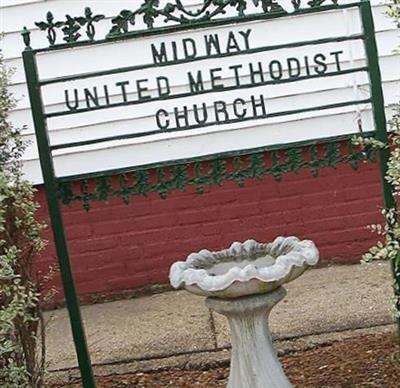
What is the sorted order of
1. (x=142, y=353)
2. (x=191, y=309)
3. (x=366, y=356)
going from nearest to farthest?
(x=366, y=356) < (x=142, y=353) < (x=191, y=309)

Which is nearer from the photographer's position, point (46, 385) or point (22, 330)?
point (22, 330)

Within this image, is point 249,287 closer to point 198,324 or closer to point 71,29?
point 71,29

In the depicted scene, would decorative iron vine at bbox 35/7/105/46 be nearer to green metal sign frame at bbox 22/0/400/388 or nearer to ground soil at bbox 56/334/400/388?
green metal sign frame at bbox 22/0/400/388

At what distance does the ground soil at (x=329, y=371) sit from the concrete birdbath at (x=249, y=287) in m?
0.71

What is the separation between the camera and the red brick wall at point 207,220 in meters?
5.88

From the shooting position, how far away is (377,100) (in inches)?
158

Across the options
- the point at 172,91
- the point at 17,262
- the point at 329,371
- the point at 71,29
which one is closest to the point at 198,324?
the point at 329,371

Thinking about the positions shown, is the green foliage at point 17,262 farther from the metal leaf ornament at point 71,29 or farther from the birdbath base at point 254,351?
the birdbath base at point 254,351

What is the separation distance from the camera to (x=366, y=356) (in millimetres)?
4609

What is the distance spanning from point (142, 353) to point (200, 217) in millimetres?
1213

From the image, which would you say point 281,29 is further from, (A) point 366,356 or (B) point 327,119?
(A) point 366,356

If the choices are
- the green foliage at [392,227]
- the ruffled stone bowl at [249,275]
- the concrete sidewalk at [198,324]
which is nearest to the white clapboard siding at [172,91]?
the concrete sidewalk at [198,324]

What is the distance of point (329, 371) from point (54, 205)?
1.66 m

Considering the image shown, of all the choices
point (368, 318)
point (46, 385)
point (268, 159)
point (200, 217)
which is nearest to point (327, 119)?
point (268, 159)
